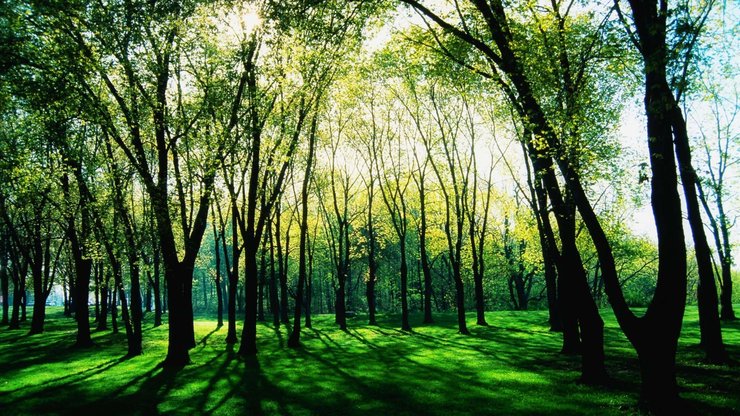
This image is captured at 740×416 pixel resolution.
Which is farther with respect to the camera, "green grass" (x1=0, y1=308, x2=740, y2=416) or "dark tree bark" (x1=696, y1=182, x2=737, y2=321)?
"dark tree bark" (x1=696, y1=182, x2=737, y2=321)

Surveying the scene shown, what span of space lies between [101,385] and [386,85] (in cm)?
2746

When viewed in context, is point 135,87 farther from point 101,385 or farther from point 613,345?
point 613,345

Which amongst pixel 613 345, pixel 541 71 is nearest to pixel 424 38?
pixel 541 71

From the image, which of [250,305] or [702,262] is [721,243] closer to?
[702,262]

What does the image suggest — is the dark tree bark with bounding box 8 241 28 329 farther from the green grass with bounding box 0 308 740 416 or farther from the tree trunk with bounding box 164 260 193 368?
the tree trunk with bounding box 164 260 193 368

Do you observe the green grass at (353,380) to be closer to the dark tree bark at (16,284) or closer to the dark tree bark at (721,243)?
the dark tree bark at (721,243)

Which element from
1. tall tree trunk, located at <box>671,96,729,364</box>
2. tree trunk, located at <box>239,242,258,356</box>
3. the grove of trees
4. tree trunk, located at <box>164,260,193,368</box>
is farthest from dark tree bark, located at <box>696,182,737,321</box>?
tree trunk, located at <box>164,260,193,368</box>

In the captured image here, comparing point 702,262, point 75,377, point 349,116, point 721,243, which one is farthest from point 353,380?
point 721,243

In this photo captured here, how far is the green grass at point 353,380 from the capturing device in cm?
1189

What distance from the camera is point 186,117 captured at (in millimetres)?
20906

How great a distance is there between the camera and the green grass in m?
11.9

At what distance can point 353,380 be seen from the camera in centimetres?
1619


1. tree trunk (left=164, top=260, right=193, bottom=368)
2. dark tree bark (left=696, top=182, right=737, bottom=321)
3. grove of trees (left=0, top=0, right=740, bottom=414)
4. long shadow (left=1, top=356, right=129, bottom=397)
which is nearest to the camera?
grove of trees (left=0, top=0, right=740, bottom=414)

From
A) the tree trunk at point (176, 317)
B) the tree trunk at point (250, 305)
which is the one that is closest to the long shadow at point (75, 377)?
the tree trunk at point (176, 317)
